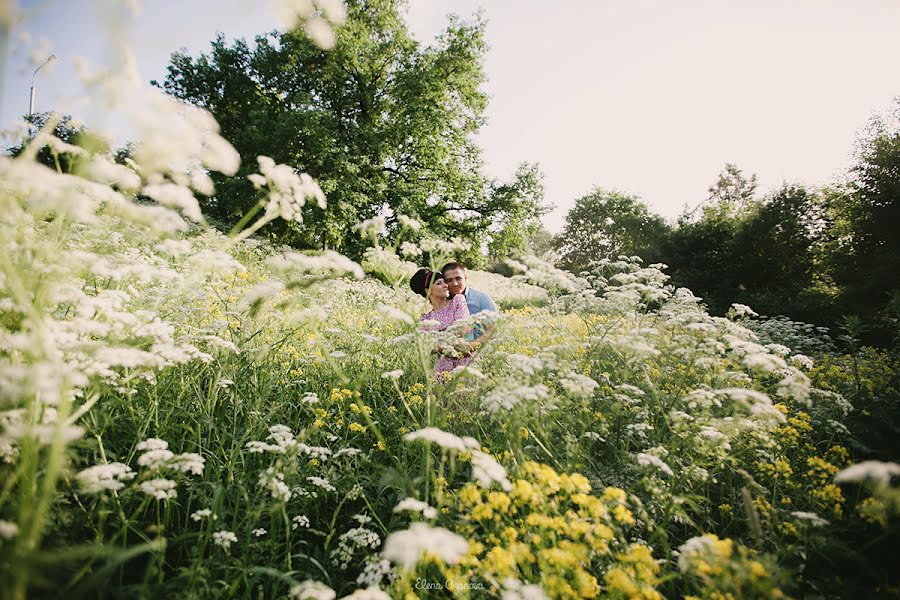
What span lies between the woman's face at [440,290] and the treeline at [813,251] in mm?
5658

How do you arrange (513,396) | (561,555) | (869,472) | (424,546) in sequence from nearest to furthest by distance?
(424,546), (869,472), (561,555), (513,396)

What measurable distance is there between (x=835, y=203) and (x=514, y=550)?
20.0m

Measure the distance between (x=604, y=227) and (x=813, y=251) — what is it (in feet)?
92.2

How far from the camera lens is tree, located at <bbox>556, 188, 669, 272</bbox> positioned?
1545 inches

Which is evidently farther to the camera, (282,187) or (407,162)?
(407,162)

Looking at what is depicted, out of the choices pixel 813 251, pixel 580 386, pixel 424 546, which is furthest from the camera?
pixel 813 251

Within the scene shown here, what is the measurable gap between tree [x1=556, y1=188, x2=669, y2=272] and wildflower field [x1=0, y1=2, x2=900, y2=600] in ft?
116

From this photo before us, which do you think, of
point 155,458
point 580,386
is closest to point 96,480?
point 155,458

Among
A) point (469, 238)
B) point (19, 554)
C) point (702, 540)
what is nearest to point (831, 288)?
point (469, 238)

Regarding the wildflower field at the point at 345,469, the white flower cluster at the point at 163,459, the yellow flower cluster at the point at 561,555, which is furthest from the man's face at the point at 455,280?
the white flower cluster at the point at 163,459

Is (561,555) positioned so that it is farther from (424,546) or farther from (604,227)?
(604,227)

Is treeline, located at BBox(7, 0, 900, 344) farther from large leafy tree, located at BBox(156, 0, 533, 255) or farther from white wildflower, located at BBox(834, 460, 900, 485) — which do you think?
white wildflower, located at BBox(834, 460, 900, 485)

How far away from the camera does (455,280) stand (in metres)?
5.60

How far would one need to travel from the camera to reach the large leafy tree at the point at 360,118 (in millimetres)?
15703
